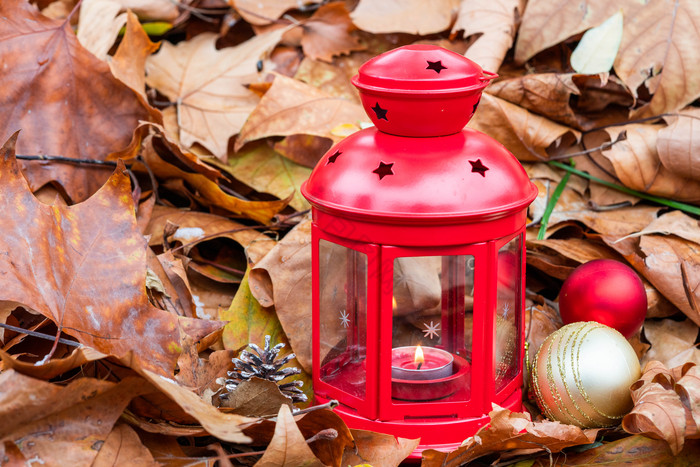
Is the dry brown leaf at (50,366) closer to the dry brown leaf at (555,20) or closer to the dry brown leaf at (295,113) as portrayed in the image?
the dry brown leaf at (295,113)

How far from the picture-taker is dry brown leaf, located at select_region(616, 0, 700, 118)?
2.38 metres

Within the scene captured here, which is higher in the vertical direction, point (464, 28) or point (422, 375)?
point (464, 28)

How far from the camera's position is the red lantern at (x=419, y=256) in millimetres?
1548

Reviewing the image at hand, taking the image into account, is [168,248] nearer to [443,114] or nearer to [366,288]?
[366,288]

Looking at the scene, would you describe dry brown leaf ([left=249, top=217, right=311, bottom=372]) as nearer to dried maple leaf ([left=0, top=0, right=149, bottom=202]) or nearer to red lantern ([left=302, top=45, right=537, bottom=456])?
red lantern ([left=302, top=45, right=537, bottom=456])

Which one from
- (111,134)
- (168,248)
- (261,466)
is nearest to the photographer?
(261,466)

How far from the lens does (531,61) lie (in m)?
2.63

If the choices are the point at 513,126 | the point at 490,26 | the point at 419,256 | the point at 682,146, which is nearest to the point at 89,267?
the point at 419,256

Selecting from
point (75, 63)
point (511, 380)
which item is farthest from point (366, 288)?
point (75, 63)

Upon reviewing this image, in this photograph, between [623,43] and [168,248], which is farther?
[623,43]

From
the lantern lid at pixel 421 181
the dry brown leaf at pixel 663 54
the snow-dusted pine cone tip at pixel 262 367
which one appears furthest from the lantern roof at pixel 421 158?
the dry brown leaf at pixel 663 54

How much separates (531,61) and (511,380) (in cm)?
129

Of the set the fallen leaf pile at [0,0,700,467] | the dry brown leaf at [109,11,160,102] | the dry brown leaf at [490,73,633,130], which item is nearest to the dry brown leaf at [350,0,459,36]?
the fallen leaf pile at [0,0,700,467]

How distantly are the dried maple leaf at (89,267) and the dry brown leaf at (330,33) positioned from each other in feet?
3.83
